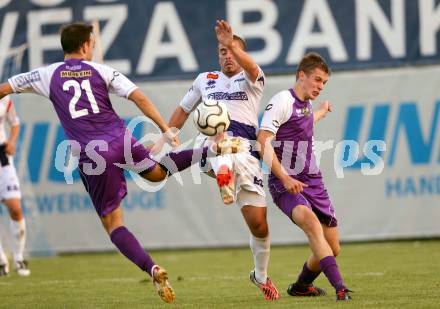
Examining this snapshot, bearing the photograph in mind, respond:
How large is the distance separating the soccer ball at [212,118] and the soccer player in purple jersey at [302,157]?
1.06ft

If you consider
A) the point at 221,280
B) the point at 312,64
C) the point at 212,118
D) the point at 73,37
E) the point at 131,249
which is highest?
the point at 73,37

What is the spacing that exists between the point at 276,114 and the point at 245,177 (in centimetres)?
69

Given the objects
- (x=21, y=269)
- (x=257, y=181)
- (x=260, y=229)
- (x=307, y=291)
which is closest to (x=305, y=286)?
(x=307, y=291)

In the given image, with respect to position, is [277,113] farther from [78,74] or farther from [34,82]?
[34,82]

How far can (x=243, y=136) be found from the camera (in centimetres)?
834

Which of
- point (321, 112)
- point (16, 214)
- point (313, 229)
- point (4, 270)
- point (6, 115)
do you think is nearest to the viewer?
point (313, 229)

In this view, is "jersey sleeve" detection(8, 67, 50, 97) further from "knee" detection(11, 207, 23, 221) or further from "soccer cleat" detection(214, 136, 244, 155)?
"knee" detection(11, 207, 23, 221)

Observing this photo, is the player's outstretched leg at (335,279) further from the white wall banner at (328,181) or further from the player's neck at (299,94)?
the white wall banner at (328,181)

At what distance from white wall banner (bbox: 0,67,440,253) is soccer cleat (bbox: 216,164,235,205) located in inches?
265

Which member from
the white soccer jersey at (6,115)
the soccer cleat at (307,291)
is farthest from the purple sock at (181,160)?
the white soccer jersey at (6,115)

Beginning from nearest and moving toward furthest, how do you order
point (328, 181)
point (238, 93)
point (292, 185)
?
1. point (292, 185)
2. point (238, 93)
3. point (328, 181)

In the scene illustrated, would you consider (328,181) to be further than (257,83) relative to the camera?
Yes

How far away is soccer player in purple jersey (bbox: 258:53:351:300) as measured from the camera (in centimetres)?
773

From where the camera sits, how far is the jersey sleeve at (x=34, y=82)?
308 inches
